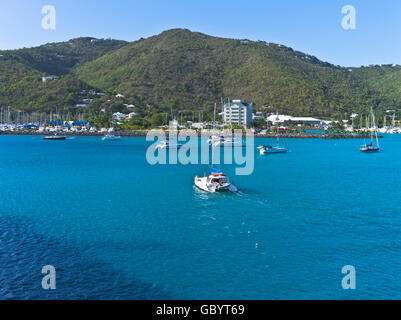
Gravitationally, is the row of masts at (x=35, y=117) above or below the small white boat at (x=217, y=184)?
above

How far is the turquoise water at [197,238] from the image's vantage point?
17297mm

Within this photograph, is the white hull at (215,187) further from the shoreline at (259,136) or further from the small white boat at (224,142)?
the shoreline at (259,136)

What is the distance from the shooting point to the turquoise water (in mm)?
17297

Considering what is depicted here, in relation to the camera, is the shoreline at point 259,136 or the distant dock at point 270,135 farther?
the distant dock at point 270,135

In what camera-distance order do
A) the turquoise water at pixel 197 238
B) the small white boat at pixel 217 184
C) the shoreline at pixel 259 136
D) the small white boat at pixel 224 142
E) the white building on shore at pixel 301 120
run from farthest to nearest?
1. the white building on shore at pixel 301 120
2. the shoreline at pixel 259 136
3. the small white boat at pixel 224 142
4. the small white boat at pixel 217 184
5. the turquoise water at pixel 197 238

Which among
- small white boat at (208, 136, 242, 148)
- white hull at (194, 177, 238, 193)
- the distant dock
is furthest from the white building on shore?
white hull at (194, 177, 238, 193)

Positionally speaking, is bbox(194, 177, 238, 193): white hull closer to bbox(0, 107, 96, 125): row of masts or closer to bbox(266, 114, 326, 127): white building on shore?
bbox(266, 114, 326, 127): white building on shore

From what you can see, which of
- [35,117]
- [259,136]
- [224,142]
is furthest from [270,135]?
[35,117]

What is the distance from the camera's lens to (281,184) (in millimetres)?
42531

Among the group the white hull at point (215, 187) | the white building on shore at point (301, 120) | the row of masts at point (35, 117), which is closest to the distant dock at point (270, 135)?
the row of masts at point (35, 117)

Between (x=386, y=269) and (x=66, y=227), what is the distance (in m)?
19.9

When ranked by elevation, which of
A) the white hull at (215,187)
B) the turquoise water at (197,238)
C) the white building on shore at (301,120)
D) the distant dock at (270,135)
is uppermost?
the white building on shore at (301,120)

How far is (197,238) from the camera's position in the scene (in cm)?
2364

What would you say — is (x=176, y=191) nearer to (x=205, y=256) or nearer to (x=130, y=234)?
(x=130, y=234)
